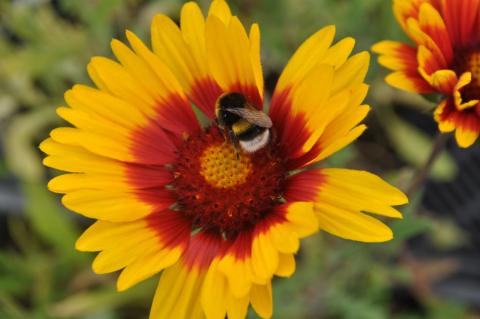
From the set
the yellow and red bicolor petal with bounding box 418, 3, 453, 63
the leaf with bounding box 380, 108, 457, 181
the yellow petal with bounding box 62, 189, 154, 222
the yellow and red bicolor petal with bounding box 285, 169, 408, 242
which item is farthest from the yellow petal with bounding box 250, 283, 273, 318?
the leaf with bounding box 380, 108, 457, 181

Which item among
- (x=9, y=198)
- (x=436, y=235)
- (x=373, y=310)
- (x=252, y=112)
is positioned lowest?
(x=436, y=235)

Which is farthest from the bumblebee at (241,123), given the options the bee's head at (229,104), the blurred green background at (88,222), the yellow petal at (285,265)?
the blurred green background at (88,222)

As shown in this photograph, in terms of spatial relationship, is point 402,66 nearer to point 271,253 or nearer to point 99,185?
point 271,253

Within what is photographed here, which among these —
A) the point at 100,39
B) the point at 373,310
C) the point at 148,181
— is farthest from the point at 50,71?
the point at 373,310

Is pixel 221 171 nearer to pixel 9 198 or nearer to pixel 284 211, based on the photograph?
pixel 284 211

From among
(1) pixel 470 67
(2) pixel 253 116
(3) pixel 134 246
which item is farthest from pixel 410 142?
(3) pixel 134 246

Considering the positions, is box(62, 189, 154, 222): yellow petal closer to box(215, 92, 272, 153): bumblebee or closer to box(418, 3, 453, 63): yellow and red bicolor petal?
box(215, 92, 272, 153): bumblebee

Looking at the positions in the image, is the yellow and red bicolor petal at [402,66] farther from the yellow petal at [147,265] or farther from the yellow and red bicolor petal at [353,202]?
the yellow petal at [147,265]
